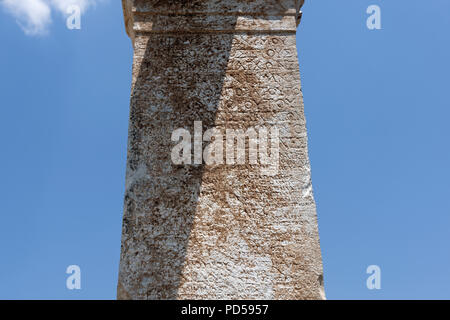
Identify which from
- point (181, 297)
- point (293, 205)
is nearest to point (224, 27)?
point (293, 205)

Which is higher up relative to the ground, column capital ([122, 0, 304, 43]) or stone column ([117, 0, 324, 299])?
column capital ([122, 0, 304, 43])

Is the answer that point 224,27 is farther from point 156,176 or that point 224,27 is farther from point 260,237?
point 260,237

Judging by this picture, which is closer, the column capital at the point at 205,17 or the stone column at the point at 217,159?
the stone column at the point at 217,159

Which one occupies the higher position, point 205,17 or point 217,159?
point 205,17

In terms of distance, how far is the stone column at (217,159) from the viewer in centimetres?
234

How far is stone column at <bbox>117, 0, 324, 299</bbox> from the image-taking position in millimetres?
2338

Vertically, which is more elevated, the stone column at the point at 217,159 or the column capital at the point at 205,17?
the column capital at the point at 205,17

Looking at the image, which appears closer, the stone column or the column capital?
the stone column

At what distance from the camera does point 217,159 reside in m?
2.54

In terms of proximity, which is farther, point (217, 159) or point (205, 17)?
point (205, 17)

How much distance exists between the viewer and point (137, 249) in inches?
92.8

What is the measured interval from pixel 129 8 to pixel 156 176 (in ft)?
4.06
